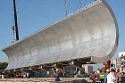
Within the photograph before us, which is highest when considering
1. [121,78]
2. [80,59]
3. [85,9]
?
[85,9]

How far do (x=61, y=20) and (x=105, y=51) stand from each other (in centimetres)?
640

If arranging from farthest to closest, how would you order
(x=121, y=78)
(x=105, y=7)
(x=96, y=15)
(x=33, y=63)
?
(x=33, y=63) < (x=96, y=15) < (x=105, y=7) < (x=121, y=78)

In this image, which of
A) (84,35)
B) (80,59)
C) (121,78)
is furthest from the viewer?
(84,35)

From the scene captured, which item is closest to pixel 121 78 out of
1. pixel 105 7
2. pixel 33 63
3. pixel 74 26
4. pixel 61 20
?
pixel 105 7

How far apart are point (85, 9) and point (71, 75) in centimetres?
792

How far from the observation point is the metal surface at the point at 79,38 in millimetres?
16969

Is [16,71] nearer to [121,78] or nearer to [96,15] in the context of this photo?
[96,15]

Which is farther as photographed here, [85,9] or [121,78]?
[85,9]

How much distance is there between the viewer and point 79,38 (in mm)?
21703

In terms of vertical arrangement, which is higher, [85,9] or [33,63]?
[85,9]

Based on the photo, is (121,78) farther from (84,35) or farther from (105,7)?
(84,35)

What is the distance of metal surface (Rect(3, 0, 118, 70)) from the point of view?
17.0 m

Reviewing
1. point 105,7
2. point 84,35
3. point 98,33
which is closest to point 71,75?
point 84,35

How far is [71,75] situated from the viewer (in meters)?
24.8
